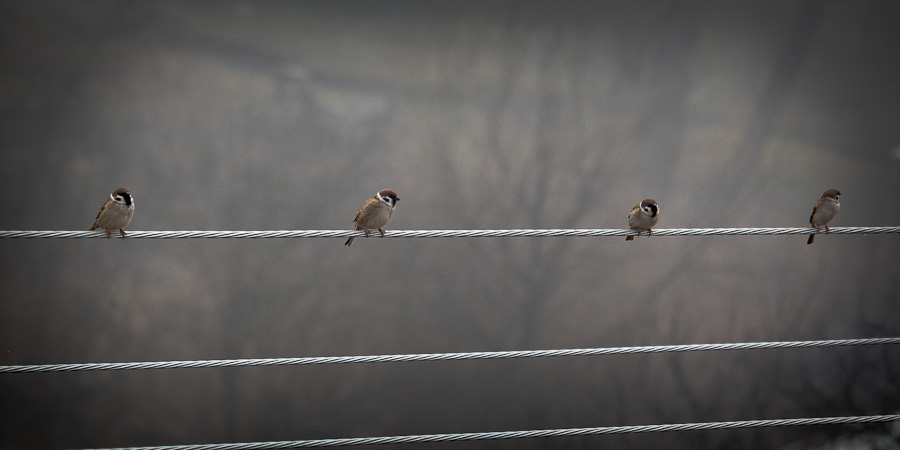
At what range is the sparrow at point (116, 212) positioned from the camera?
7.64 feet

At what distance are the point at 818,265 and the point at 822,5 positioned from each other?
1604 mm

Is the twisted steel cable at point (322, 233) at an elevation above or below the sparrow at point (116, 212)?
below

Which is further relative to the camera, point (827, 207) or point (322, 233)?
point (827, 207)

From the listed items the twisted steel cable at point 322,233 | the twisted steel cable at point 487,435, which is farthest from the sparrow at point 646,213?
the twisted steel cable at point 487,435

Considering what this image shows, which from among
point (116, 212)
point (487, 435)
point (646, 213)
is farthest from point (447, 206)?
point (487, 435)

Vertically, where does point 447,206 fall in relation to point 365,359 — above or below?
above

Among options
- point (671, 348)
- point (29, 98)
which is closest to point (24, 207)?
point (29, 98)

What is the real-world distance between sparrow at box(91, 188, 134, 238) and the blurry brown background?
1379 mm

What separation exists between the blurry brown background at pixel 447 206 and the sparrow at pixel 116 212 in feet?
4.52

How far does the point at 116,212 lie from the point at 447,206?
193cm

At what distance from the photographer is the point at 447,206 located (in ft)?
12.7

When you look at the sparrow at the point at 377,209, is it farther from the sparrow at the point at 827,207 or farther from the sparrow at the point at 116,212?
the sparrow at the point at 827,207

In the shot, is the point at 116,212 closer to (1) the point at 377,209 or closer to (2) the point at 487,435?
(1) the point at 377,209

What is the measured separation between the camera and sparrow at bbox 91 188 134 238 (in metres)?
2.33
